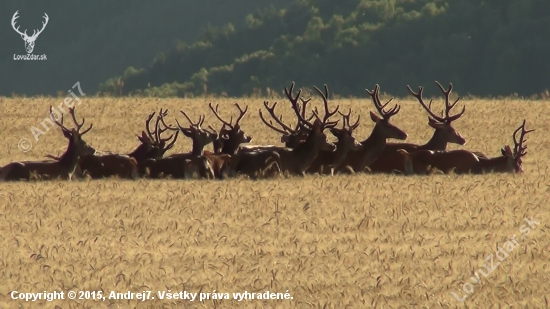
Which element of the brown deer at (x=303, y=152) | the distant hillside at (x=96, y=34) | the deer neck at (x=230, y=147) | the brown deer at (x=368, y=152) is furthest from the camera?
the distant hillside at (x=96, y=34)

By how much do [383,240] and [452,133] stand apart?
7.19 meters

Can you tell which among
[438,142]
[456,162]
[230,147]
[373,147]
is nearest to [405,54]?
[438,142]

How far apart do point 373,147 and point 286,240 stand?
20.9 feet

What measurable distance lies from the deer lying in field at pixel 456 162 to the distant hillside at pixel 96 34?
8363 centimetres

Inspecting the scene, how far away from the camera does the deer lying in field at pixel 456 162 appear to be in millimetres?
15789

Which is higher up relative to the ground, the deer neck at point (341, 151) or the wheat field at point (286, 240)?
the deer neck at point (341, 151)

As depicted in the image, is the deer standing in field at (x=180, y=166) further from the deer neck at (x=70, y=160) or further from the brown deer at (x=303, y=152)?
the brown deer at (x=303, y=152)

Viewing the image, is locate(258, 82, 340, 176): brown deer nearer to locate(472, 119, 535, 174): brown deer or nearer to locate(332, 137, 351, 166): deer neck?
locate(332, 137, 351, 166): deer neck

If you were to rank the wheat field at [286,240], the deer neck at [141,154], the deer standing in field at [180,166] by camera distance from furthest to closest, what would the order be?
the deer neck at [141,154] → the deer standing in field at [180,166] → the wheat field at [286,240]

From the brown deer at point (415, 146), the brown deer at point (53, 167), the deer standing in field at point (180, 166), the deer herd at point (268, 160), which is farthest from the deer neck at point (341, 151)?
the brown deer at point (53, 167)

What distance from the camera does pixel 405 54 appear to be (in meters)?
53.9

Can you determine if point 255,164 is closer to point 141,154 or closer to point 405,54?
point 141,154

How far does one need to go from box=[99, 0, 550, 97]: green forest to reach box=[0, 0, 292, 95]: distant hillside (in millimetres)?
42425

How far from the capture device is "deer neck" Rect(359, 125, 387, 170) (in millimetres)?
16266
